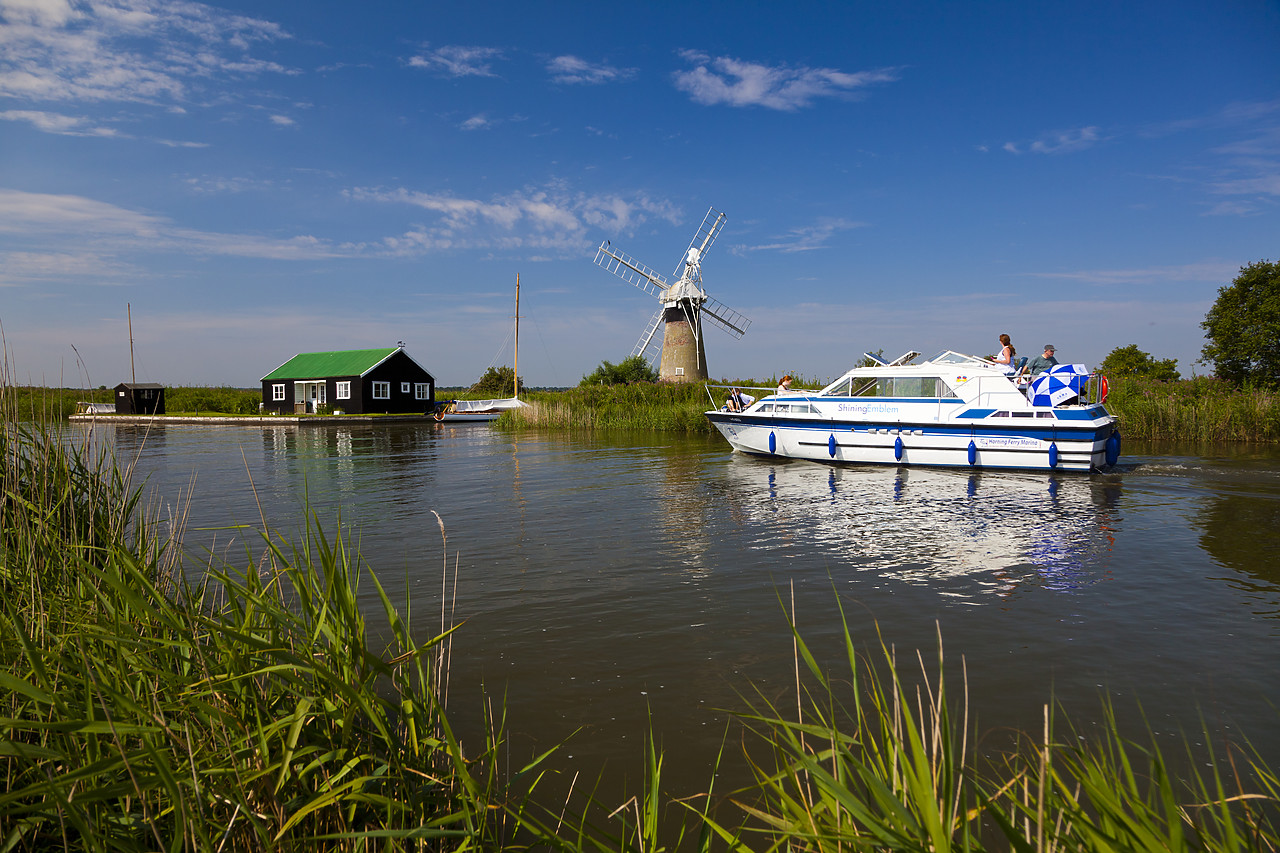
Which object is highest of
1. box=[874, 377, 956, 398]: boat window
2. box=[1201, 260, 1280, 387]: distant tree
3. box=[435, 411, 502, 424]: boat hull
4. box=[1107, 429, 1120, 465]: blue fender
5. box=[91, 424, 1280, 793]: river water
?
box=[1201, 260, 1280, 387]: distant tree

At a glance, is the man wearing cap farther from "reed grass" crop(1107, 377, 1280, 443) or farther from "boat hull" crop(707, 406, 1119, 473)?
"reed grass" crop(1107, 377, 1280, 443)

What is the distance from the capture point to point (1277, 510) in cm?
1053

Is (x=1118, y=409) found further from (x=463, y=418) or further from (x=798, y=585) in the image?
(x=463, y=418)

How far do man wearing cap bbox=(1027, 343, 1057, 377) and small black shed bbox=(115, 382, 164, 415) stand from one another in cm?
5286

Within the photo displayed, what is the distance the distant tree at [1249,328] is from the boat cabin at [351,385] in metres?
45.7

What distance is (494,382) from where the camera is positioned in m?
63.5

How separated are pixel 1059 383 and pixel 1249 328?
24.5 metres

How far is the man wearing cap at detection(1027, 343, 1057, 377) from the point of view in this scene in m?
15.9

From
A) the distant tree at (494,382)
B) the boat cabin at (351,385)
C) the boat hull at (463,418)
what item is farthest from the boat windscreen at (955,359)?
the distant tree at (494,382)

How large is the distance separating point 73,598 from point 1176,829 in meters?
4.40

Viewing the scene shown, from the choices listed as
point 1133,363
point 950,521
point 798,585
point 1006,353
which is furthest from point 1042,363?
point 1133,363

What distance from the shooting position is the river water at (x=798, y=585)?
433cm

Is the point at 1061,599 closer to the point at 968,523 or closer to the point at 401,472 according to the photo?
the point at 968,523

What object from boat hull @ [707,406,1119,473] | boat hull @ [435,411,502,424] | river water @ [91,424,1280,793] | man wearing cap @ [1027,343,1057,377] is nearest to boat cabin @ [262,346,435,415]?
boat hull @ [435,411,502,424]
